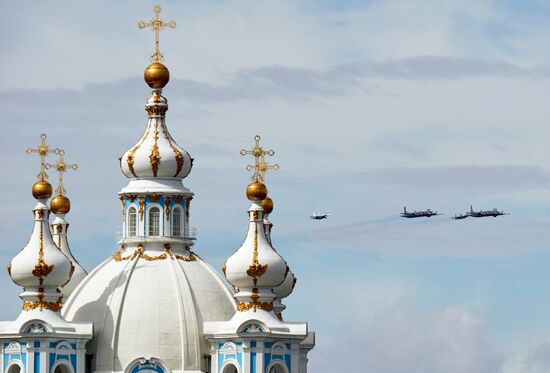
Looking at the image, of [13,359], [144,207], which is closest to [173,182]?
[144,207]

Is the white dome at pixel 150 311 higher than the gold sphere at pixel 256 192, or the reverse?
the gold sphere at pixel 256 192

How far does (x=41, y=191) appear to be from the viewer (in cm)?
14650

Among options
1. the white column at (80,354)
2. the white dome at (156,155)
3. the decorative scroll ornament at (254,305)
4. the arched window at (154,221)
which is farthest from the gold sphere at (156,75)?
the white column at (80,354)

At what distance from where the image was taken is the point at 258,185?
482 ft

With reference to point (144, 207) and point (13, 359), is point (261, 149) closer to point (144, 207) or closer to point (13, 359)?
point (144, 207)

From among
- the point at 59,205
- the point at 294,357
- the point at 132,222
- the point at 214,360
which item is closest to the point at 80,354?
the point at 214,360

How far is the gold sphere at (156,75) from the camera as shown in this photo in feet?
494

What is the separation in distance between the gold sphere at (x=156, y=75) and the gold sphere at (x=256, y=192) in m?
7.65

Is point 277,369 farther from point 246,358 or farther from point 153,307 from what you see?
point 153,307

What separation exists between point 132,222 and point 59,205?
284 inches

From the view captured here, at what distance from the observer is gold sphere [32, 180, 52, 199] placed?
14638 cm

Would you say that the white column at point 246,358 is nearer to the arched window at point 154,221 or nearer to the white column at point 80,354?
the white column at point 80,354

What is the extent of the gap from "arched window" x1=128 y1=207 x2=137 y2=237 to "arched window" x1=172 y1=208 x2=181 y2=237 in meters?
1.84

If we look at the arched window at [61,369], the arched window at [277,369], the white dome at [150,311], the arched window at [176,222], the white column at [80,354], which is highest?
the arched window at [176,222]
